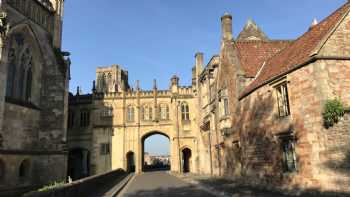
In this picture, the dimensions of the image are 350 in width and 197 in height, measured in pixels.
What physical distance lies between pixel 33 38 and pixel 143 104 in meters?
18.7

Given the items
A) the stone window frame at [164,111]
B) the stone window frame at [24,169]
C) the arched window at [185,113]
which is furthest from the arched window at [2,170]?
the arched window at [185,113]

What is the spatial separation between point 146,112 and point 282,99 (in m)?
26.8

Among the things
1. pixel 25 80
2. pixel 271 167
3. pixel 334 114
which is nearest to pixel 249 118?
pixel 271 167

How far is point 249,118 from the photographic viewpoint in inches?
701

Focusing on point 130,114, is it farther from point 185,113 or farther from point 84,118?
point 185,113

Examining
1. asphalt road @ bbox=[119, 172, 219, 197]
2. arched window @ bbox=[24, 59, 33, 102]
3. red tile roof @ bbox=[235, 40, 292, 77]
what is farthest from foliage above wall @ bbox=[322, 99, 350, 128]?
arched window @ bbox=[24, 59, 33, 102]

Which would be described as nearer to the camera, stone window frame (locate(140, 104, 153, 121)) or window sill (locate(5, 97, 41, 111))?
window sill (locate(5, 97, 41, 111))

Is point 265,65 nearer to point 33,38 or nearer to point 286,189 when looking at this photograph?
point 286,189

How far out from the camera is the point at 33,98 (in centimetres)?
2369

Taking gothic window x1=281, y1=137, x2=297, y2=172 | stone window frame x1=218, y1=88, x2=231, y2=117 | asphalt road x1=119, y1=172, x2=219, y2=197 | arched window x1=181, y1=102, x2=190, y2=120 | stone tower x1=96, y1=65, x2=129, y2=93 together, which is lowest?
asphalt road x1=119, y1=172, x2=219, y2=197

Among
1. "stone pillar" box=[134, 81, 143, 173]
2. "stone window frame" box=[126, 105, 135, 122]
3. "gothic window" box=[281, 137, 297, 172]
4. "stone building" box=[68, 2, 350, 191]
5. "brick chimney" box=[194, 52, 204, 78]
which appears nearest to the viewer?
"stone building" box=[68, 2, 350, 191]

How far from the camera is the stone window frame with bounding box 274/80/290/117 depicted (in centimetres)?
1460

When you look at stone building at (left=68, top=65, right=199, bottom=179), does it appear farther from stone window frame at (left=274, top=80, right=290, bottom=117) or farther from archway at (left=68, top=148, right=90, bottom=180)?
stone window frame at (left=274, top=80, right=290, bottom=117)

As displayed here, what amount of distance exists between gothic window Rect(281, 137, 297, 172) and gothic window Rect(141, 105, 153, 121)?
2684cm
